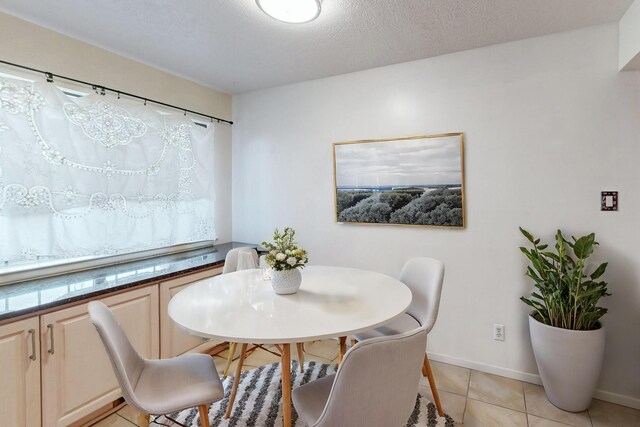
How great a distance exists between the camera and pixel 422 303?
2.11 meters

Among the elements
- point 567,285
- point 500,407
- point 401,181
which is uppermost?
point 401,181

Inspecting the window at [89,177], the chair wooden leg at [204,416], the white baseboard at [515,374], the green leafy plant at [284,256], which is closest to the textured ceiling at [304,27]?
the window at [89,177]

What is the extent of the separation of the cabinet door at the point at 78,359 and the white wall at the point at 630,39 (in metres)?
3.32

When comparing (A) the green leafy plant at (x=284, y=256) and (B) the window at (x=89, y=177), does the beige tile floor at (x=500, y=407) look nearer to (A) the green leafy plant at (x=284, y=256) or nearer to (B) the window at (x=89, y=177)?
(B) the window at (x=89, y=177)

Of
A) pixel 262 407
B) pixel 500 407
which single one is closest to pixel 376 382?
pixel 262 407

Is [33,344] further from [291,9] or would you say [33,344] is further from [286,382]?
[291,9]

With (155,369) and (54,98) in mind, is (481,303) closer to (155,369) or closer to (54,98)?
(155,369)

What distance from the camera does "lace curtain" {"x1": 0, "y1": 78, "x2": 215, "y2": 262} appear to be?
191 cm

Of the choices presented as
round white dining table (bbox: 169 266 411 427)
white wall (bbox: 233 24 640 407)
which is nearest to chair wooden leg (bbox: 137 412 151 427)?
round white dining table (bbox: 169 266 411 427)

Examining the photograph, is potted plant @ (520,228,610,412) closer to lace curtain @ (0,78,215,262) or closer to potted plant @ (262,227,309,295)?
potted plant @ (262,227,309,295)

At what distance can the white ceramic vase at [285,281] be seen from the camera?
1.79 meters

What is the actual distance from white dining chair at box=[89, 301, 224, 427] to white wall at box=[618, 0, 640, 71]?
2.87 m

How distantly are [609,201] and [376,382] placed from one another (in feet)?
6.88

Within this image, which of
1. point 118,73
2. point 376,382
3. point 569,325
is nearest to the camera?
point 376,382
